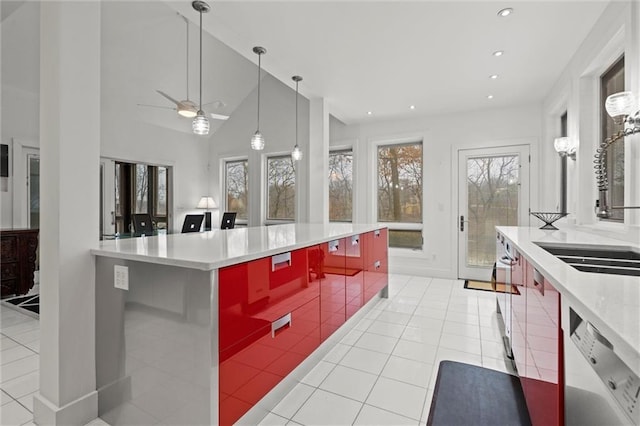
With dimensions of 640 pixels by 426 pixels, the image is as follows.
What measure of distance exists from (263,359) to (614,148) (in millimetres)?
3127

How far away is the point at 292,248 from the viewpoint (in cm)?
182

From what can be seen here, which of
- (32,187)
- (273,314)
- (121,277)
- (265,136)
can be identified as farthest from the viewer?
(265,136)

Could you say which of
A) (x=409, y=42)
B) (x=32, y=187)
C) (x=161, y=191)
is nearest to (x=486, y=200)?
(x=409, y=42)

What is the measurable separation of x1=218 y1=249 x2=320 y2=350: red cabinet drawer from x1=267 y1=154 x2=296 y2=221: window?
4337 mm

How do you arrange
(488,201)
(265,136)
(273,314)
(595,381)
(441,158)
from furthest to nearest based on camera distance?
(265,136)
(441,158)
(488,201)
(273,314)
(595,381)

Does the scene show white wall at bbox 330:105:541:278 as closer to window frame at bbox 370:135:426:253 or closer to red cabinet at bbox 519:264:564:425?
window frame at bbox 370:135:426:253

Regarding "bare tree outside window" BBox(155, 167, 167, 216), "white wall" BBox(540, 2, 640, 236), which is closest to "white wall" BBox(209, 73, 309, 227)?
"bare tree outside window" BBox(155, 167, 167, 216)

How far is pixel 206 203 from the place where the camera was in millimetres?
6887

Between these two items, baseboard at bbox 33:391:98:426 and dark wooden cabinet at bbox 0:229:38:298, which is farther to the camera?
dark wooden cabinet at bbox 0:229:38:298

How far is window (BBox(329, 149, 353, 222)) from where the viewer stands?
575 centimetres

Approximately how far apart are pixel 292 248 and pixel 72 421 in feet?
4.69

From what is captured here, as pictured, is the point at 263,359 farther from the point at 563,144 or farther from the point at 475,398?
the point at 563,144

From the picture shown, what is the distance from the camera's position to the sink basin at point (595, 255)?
1.59 metres

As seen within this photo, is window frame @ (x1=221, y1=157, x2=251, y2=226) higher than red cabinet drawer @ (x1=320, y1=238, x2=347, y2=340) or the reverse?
A: higher
